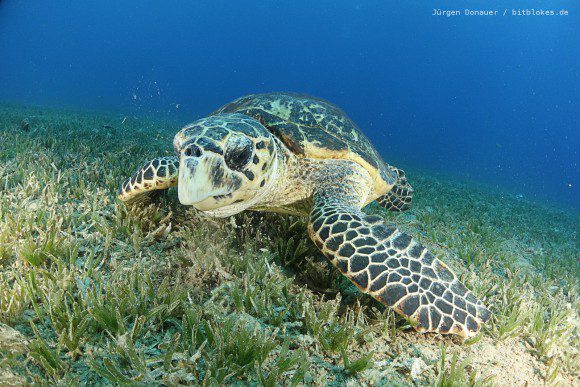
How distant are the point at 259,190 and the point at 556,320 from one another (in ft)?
7.43

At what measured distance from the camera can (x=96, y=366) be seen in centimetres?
Answer: 130

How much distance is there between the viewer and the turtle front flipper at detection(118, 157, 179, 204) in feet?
8.98

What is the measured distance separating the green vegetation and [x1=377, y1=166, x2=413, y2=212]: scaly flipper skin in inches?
79.8

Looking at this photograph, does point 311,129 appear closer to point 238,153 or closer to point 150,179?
point 238,153

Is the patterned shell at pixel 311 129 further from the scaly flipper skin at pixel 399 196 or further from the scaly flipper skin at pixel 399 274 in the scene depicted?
the scaly flipper skin at pixel 399 196

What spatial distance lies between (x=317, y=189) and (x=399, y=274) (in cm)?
119

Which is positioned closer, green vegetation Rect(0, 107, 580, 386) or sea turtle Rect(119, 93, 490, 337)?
green vegetation Rect(0, 107, 580, 386)

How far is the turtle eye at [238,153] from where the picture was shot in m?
2.09

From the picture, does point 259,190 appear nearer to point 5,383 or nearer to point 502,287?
point 5,383

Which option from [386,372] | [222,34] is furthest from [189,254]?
[222,34]

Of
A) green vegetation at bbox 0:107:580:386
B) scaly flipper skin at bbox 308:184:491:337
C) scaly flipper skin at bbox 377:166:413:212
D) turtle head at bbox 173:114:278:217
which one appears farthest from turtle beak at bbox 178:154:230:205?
→ scaly flipper skin at bbox 377:166:413:212

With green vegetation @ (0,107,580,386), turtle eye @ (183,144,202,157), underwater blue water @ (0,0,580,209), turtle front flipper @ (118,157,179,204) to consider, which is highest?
underwater blue water @ (0,0,580,209)

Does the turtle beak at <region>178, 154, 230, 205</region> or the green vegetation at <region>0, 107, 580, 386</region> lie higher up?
the turtle beak at <region>178, 154, 230, 205</region>

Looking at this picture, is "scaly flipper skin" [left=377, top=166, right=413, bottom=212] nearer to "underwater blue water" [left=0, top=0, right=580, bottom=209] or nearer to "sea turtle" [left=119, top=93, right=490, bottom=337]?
"sea turtle" [left=119, top=93, right=490, bottom=337]
